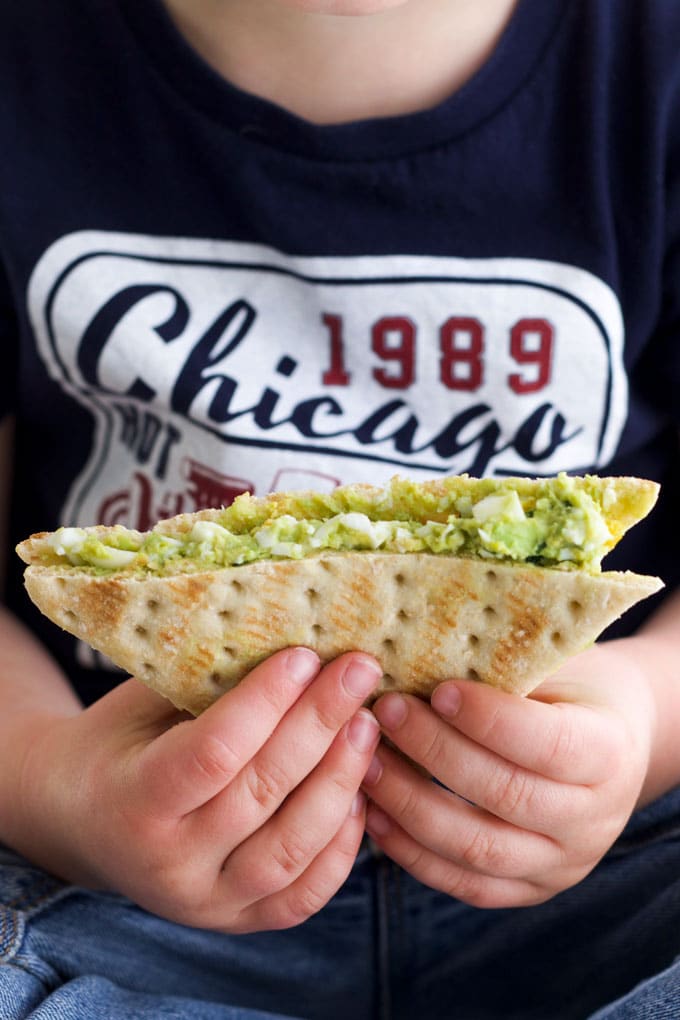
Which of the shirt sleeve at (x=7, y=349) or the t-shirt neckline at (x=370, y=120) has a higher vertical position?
the t-shirt neckline at (x=370, y=120)

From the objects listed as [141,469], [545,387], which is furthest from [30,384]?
[545,387]

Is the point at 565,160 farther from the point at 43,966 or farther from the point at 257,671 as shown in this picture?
the point at 43,966

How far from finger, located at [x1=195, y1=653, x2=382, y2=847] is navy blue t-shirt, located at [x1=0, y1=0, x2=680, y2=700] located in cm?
47

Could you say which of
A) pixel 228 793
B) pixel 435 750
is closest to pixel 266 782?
pixel 228 793

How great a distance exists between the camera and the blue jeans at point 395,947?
95 cm

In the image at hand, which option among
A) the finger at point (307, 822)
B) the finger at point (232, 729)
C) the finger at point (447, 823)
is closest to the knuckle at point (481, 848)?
the finger at point (447, 823)

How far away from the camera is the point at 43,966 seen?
2.85 feet

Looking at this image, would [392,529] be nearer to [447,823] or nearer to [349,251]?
[447,823]

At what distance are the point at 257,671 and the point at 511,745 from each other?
0.20 meters

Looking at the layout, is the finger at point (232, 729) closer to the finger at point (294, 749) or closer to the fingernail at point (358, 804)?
the finger at point (294, 749)

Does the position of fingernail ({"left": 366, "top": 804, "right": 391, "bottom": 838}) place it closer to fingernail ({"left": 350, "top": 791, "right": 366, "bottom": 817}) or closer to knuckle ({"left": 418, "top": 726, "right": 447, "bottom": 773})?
fingernail ({"left": 350, "top": 791, "right": 366, "bottom": 817})

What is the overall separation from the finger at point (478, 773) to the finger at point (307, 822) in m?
0.03

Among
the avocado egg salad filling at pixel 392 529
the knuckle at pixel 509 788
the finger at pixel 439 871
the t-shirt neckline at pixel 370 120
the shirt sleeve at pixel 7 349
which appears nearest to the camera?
the avocado egg salad filling at pixel 392 529

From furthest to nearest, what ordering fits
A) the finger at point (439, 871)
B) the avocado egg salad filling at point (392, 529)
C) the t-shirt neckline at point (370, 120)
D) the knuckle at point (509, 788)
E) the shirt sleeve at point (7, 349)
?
the shirt sleeve at point (7, 349), the t-shirt neckline at point (370, 120), the finger at point (439, 871), the knuckle at point (509, 788), the avocado egg salad filling at point (392, 529)
